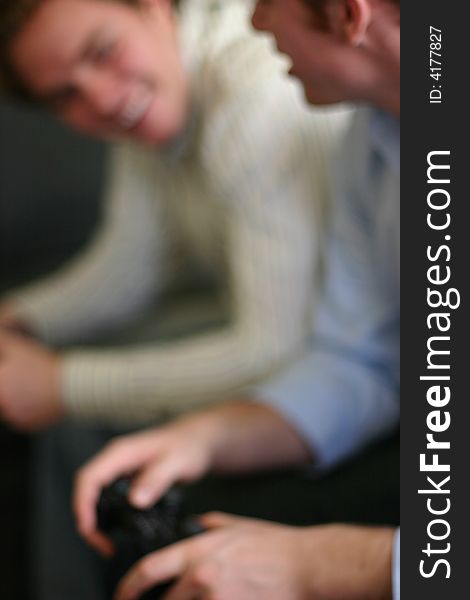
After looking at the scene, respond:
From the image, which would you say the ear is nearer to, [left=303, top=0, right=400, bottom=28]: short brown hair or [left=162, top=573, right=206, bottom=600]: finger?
[left=303, top=0, right=400, bottom=28]: short brown hair

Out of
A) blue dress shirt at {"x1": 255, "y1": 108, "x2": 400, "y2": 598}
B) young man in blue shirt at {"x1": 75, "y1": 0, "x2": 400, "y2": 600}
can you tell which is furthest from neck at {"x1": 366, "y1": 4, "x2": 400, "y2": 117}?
blue dress shirt at {"x1": 255, "y1": 108, "x2": 400, "y2": 598}

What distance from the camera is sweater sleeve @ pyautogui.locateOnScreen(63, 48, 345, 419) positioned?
0.89 m

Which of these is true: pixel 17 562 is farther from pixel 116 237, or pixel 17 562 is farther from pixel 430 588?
pixel 430 588

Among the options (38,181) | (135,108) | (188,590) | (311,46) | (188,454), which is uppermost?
(38,181)

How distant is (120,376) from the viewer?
983 mm

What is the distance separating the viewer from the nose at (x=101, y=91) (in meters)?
0.90

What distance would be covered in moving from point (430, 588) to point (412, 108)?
0.79ft

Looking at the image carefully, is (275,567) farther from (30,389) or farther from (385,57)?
(30,389)

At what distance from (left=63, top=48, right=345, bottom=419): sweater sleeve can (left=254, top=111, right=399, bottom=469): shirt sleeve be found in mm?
42

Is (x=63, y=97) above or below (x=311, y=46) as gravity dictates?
above

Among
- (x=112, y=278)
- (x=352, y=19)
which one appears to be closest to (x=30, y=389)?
(x=112, y=278)

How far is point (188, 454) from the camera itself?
2.43 feet

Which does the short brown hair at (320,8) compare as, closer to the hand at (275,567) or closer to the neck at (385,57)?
the neck at (385,57)

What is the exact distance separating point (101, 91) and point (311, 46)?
37 centimetres
